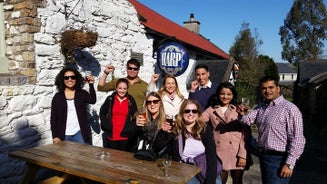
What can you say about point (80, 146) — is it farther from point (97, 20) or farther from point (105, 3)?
point (105, 3)

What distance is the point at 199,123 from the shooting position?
2.98 m

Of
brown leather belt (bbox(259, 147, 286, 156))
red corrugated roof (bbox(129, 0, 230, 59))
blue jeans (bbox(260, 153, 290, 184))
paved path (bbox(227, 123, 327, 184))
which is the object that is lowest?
paved path (bbox(227, 123, 327, 184))

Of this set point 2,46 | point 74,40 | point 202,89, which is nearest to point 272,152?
point 202,89

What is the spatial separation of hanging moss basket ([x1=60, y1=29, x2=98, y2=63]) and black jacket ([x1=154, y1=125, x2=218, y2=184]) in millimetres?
2028

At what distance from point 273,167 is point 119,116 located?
1952 millimetres

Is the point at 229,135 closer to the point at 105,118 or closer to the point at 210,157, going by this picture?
the point at 210,157

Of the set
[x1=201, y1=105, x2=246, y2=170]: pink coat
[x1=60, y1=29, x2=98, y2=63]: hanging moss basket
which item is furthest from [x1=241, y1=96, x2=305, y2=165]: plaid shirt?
[x1=60, y1=29, x2=98, y2=63]: hanging moss basket

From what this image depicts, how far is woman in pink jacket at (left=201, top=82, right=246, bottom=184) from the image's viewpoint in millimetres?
3240

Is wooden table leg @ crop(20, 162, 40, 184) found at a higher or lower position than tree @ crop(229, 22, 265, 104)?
lower

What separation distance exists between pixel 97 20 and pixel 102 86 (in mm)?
1550

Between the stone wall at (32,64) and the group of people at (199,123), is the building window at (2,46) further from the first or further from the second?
the group of people at (199,123)

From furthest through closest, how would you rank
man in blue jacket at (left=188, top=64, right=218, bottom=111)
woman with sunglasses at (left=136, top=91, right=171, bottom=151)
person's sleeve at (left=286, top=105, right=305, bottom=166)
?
man in blue jacket at (left=188, top=64, right=218, bottom=111), woman with sunglasses at (left=136, top=91, right=171, bottom=151), person's sleeve at (left=286, top=105, right=305, bottom=166)

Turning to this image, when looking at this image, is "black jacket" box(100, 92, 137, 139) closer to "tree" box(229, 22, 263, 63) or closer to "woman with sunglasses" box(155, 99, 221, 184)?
"woman with sunglasses" box(155, 99, 221, 184)

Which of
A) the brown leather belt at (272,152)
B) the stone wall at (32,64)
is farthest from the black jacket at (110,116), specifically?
the brown leather belt at (272,152)
